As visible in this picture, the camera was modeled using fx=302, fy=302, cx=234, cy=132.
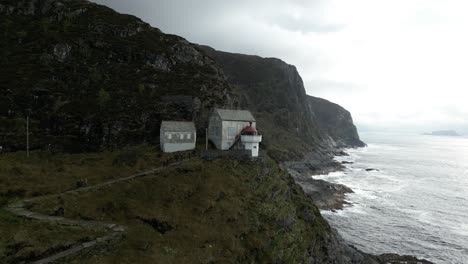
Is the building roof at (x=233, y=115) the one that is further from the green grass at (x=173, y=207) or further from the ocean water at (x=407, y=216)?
the ocean water at (x=407, y=216)

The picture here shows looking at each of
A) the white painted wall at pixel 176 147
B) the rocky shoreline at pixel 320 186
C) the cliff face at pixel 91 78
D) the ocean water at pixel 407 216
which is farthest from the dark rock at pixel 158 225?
the rocky shoreline at pixel 320 186

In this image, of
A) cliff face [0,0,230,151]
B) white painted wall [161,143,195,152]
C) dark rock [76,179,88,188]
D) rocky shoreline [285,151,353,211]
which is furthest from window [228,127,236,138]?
rocky shoreline [285,151,353,211]

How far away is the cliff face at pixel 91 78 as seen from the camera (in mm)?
61562

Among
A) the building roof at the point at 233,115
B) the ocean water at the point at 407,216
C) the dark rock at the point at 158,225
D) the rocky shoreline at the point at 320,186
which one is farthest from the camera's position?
the rocky shoreline at the point at 320,186

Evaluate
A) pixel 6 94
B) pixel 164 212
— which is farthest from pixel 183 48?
pixel 164 212

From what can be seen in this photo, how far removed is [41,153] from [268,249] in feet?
141

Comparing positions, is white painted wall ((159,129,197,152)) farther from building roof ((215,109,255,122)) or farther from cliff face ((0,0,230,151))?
cliff face ((0,0,230,151))

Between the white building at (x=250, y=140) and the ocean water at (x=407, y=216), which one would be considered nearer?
the white building at (x=250, y=140)

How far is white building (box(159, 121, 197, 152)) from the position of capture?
53.8 meters

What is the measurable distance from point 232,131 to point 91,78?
38564mm

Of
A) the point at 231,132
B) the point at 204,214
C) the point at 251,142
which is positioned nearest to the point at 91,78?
the point at 231,132

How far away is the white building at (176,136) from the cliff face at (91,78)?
30.4 feet

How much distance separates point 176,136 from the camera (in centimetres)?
5466

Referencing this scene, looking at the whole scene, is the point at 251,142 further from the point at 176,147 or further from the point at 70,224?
the point at 70,224
